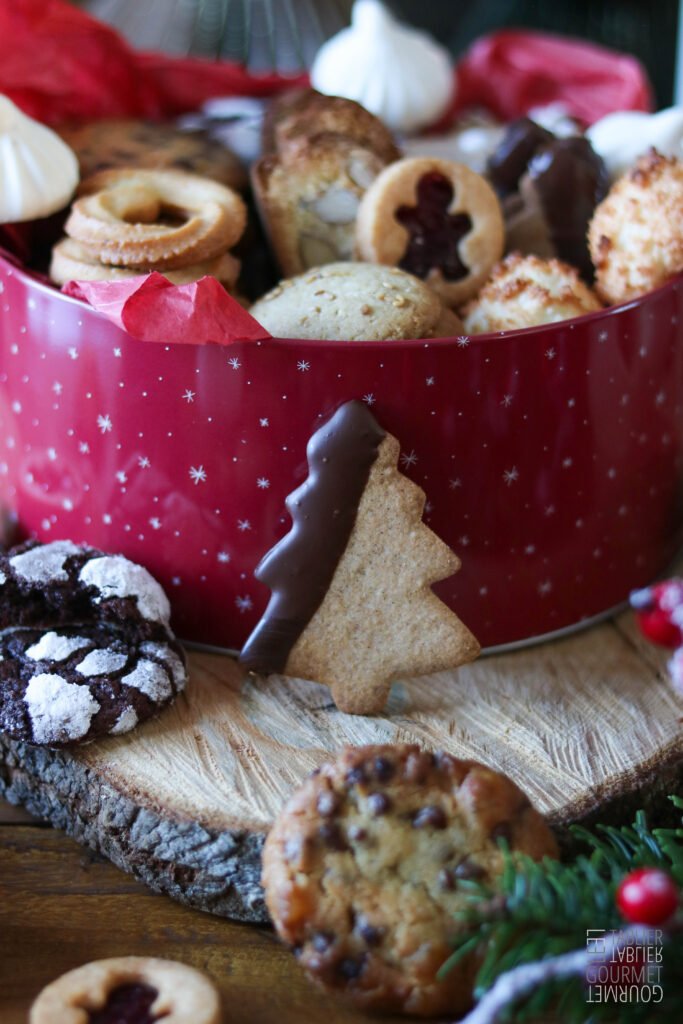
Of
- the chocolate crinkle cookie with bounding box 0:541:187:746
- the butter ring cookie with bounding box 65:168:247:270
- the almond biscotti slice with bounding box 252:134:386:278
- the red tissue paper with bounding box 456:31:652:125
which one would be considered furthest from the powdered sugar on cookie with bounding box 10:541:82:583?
the red tissue paper with bounding box 456:31:652:125

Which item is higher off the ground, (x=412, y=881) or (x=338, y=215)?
(x=338, y=215)

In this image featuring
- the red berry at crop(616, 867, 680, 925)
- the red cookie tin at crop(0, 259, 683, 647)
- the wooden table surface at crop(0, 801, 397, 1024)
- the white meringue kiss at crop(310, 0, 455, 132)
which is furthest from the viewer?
the white meringue kiss at crop(310, 0, 455, 132)

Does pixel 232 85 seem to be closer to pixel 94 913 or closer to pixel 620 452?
pixel 620 452

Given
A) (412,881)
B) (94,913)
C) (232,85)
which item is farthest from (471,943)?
(232,85)

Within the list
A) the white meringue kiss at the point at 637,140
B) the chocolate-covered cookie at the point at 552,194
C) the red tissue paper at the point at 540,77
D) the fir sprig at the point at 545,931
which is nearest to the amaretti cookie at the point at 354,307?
the chocolate-covered cookie at the point at 552,194

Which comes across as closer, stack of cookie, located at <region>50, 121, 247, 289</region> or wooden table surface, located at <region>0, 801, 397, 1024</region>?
wooden table surface, located at <region>0, 801, 397, 1024</region>

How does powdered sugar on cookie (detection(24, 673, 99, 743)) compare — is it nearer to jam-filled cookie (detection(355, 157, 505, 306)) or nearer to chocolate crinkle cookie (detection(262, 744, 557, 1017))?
chocolate crinkle cookie (detection(262, 744, 557, 1017))
